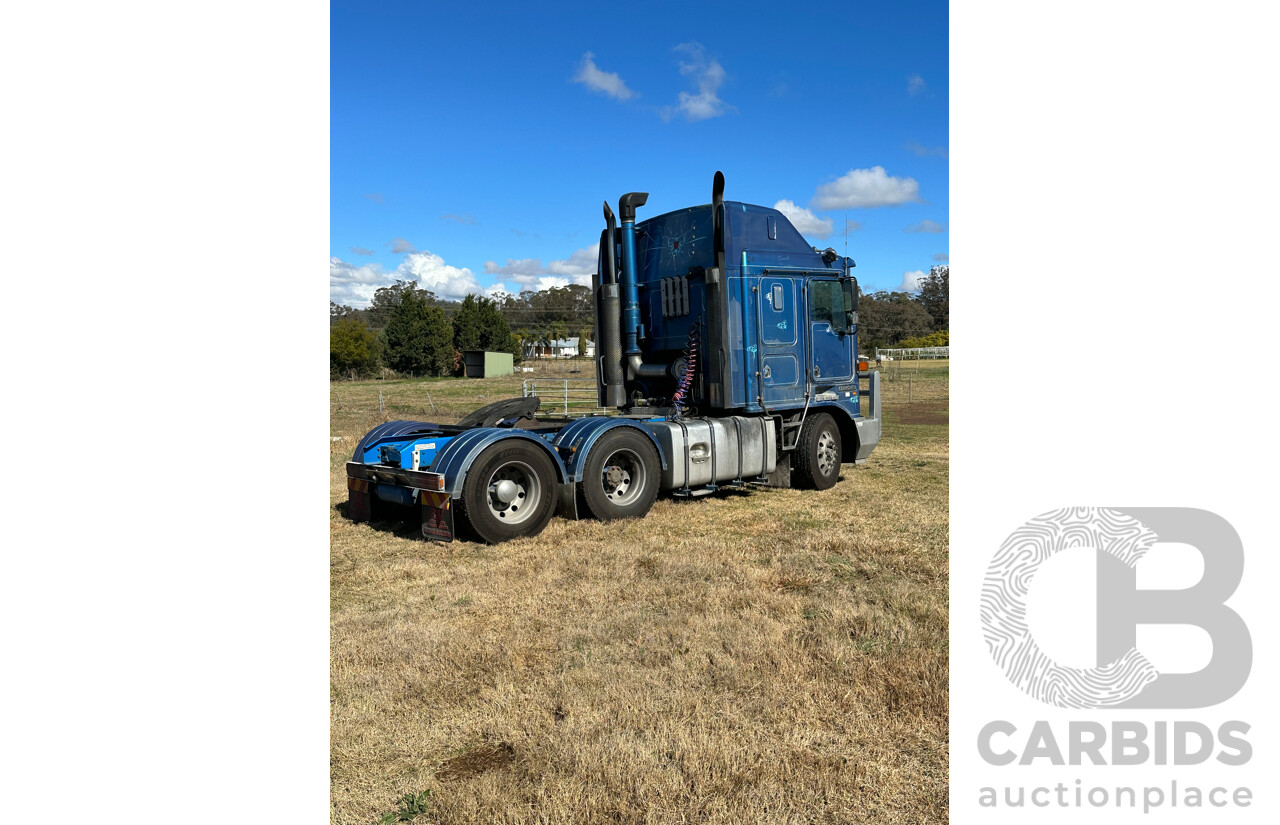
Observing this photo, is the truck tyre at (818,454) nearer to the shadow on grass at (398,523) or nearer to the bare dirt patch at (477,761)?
the shadow on grass at (398,523)

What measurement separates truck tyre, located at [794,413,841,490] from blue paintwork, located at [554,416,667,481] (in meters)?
2.58

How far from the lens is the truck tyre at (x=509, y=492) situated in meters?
7.04

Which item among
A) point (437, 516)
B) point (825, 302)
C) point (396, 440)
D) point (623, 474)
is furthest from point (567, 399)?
point (437, 516)

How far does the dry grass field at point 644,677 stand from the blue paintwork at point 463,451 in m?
0.60

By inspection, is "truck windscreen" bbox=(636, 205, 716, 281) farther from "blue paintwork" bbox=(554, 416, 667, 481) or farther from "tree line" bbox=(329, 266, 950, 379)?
"tree line" bbox=(329, 266, 950, 379)

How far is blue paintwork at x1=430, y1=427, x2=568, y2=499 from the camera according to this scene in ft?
22.7

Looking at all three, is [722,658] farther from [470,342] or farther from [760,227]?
[470,342]

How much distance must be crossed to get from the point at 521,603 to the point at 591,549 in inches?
57.1

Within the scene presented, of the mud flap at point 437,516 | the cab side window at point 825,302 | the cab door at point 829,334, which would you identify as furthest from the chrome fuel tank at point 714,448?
the mud flap at point 437,516

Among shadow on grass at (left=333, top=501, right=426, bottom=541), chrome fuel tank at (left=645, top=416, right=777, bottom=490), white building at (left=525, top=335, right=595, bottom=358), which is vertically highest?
white building at (left=525, top=335, right=595, bottom=358)

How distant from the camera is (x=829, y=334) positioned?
10.2 m

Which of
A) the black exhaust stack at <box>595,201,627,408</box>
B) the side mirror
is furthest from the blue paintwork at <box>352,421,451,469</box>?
the side mirror

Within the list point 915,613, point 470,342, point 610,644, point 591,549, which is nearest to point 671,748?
point 610,644

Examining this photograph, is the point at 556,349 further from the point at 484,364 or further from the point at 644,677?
the point at 644,677
